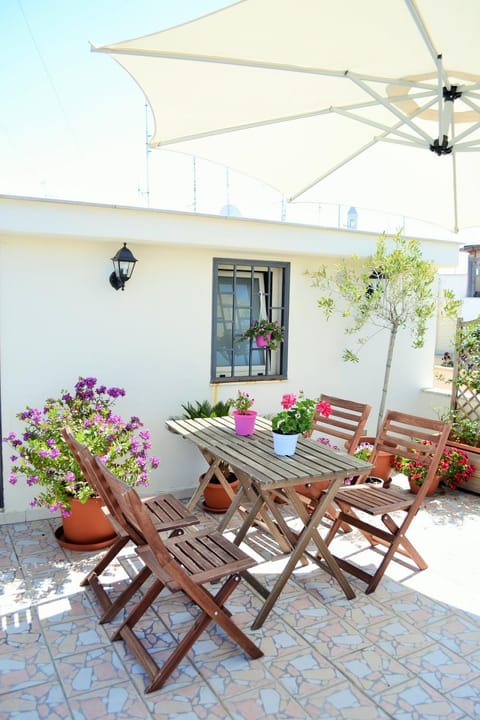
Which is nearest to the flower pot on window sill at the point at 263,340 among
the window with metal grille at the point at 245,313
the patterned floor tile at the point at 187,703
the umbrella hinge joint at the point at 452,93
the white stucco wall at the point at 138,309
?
the window with metal grille at the point at 245,313

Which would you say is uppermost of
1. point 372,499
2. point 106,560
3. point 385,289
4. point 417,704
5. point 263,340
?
point 385,289

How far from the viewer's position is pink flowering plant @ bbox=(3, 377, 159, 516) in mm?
4191

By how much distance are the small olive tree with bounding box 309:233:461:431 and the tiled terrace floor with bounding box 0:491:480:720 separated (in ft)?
8.82

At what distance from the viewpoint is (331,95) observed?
393cm

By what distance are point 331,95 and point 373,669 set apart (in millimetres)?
3782

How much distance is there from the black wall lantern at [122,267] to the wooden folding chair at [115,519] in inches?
74.4

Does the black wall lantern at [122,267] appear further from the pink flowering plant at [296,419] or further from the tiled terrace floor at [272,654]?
the tiled terrace floor at [272,654]

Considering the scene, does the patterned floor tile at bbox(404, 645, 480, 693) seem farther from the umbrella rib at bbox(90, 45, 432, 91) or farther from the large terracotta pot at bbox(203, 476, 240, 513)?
the umbrella rib at bbox(90, 45, 432, 91)

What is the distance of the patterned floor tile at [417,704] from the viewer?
8.87ft

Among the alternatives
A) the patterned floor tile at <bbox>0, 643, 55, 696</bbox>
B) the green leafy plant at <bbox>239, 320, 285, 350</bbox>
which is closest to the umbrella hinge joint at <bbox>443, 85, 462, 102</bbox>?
the green leafy plant at <bbox>239, 320, 285, 350</bbox>

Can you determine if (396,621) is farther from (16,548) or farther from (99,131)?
(99,131)

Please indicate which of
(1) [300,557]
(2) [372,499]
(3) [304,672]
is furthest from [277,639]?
(2) [372,499]

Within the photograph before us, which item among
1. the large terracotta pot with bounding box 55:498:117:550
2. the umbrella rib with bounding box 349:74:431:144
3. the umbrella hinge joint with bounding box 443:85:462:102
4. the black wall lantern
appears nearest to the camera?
the umbrella hinge joint with bounding box 443:85:462:102

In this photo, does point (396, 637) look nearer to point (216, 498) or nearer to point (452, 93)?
point (216, 498)
